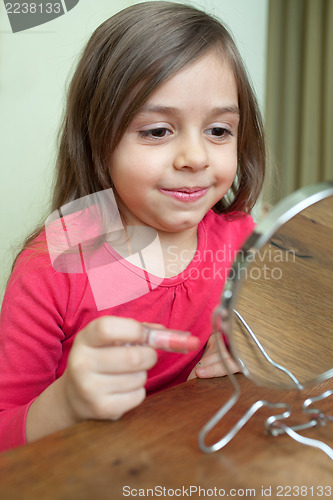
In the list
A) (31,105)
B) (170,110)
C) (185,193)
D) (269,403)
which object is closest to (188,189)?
(185,193)

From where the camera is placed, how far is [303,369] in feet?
1.54

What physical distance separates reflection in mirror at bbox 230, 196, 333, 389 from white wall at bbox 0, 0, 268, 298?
625 mm

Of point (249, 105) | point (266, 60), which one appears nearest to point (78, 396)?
point (249, 105)

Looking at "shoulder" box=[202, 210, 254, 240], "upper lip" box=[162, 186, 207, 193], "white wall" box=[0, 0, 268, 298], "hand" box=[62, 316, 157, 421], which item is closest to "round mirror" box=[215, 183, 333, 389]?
"hand" box=[62, 316, 157, 421]

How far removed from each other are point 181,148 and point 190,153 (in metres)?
0.02

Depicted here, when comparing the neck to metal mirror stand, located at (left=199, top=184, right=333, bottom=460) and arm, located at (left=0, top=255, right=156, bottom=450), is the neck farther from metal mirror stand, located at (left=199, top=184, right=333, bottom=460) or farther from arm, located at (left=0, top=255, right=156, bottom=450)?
metal mirror stand, located at (left=199, top=184, right=333, bottom=460)

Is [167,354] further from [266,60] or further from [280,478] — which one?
[266,60]

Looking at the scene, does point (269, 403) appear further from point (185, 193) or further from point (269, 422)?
point (185, 193)

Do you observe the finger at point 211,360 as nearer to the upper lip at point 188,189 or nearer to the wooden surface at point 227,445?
the wooden surface at point 227,445

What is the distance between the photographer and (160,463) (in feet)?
1.14

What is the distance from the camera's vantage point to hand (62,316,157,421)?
1.29 feet

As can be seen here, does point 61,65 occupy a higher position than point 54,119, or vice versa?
point 61,65

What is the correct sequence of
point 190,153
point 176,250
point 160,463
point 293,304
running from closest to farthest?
point 160,463 < point 293,304 < point 190,153 < point 176,250

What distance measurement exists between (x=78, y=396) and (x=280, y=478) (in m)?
0.18
